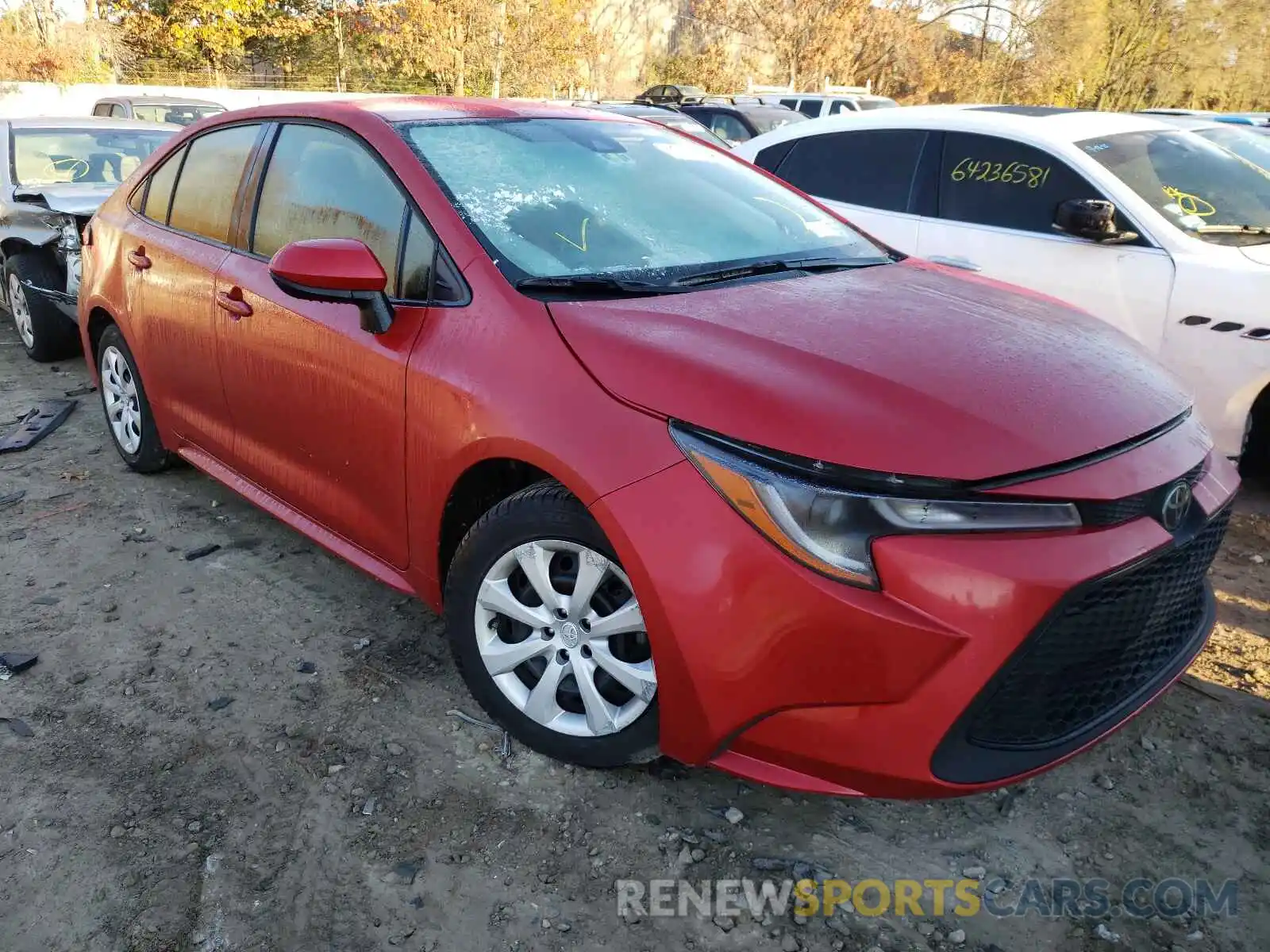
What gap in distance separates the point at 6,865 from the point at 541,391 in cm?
162

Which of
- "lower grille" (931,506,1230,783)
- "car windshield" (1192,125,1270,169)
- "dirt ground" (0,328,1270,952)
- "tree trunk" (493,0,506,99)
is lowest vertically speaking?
"dirt ground" (0,328,1270,952)

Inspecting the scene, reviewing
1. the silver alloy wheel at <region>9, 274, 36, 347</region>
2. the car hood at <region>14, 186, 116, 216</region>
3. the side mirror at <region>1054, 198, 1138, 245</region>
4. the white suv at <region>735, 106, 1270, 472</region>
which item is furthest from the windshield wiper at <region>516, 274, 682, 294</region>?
the silver alloy wheel at <region>9, 274, 36, 347</region>

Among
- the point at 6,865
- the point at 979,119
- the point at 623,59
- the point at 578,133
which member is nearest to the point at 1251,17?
the point at 623,59

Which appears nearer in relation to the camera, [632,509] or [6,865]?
[632,509]

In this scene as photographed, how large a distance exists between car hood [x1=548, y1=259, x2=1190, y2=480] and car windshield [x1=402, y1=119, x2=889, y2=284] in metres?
0.28

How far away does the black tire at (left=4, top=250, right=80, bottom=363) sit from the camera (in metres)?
6.04

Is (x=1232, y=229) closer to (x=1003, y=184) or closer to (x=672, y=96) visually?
(x=1003, y=184)

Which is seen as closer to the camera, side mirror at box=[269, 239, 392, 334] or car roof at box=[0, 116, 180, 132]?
side mirror at box=[269, 239, 392, 334]

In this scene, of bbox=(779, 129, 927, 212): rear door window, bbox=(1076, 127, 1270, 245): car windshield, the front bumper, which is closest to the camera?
the front bumper

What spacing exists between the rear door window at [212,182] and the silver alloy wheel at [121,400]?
Answer: 82 centimetres

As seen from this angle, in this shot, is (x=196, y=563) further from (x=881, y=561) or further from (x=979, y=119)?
(x=979, y=119)

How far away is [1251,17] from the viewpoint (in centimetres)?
2548

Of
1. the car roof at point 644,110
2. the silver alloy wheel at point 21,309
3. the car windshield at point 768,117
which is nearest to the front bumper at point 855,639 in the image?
the silver alloy wheel at point 21,309

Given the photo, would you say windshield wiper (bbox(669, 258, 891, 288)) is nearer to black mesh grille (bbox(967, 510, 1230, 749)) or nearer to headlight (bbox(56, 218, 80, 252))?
black mesh grille (bbox(967, 510, 1230, 749))
